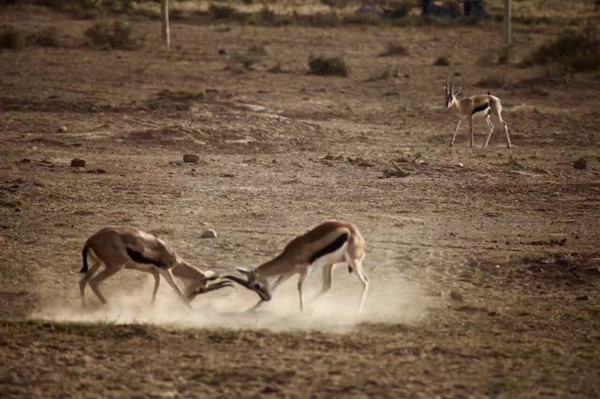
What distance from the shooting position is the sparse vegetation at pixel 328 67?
2730 centimetres

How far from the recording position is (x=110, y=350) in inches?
346

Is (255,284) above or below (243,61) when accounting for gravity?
above

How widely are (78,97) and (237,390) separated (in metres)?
15.5

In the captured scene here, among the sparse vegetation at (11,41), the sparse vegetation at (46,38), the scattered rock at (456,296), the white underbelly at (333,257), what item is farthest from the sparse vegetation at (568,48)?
the white underbelly at (333,257)

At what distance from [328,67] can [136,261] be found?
17.8 m

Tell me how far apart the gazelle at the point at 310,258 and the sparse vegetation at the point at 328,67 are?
17.5 m

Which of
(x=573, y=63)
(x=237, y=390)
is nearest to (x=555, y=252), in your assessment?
(x=237, y=390)

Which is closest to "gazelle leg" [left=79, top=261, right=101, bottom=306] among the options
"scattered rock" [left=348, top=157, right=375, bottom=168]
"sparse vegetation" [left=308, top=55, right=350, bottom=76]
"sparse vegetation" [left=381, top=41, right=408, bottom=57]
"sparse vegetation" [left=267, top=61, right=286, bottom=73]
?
"scattered rock" [left=348, top=157, right=375, bottom=168]

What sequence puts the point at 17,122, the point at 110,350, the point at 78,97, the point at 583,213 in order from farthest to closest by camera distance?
the point at 78,97, the point at 17,122, the point at 583,213, the point at 110,350

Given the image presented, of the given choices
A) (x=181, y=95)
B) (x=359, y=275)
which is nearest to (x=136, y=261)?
(x=359, y=275)

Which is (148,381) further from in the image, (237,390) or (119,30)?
(119,30)

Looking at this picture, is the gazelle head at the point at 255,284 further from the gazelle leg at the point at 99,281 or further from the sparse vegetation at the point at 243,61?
the sparse vegetation at the point at 243,61

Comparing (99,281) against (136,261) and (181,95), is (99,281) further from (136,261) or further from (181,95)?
(181,95)

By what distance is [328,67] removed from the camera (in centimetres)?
2747
